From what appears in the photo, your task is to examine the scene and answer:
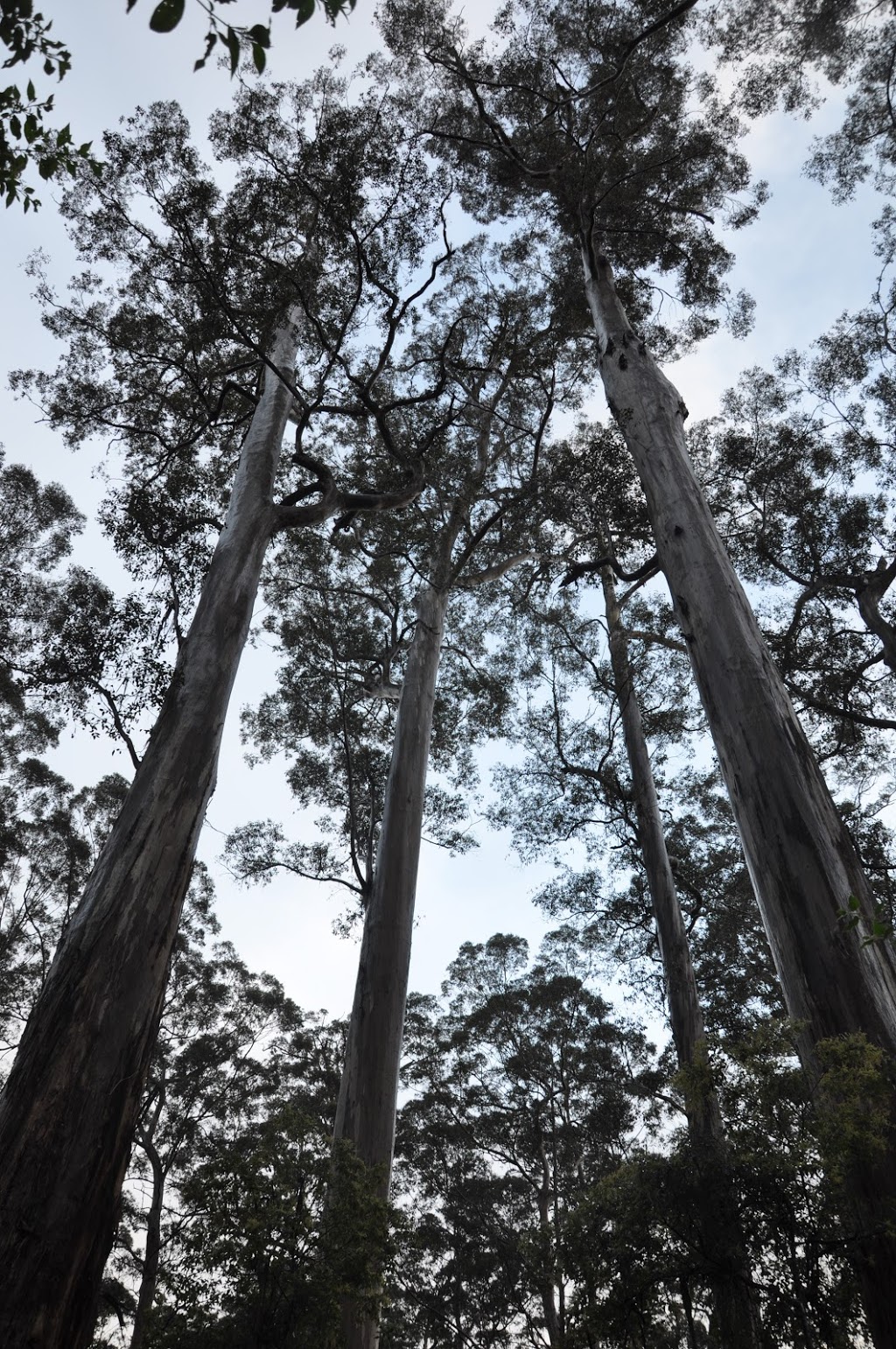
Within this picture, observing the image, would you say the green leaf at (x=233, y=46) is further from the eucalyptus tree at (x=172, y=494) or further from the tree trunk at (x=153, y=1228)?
the tree trunk at (x=153, y=1228)

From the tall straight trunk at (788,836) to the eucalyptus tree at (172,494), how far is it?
2.76 m

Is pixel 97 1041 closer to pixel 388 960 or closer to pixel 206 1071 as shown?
pixel 388 960

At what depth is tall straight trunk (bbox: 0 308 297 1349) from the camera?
2.85 metres

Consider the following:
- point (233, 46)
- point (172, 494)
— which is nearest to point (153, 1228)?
point (172, 494)

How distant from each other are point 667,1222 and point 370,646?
10.0 m

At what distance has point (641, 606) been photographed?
1436 cm

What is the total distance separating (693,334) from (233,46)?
37.8ft

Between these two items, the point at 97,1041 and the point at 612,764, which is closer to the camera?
the point at 97,1041

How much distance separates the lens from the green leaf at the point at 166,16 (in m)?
1.51

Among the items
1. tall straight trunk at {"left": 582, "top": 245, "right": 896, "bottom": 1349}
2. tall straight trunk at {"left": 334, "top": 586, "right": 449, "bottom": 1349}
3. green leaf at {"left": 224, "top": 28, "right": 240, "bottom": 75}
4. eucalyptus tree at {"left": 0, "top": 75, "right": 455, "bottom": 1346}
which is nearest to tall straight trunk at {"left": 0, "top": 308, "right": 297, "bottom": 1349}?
eucalyptus tree at {"left": 0, "top": 75, "right": 455, "bottom": 1346}

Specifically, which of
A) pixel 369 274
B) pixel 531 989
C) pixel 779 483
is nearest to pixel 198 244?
pixel 369 274

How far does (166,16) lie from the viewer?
59.9 inches

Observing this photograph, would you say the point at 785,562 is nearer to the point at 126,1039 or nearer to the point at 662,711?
the point at 662,711

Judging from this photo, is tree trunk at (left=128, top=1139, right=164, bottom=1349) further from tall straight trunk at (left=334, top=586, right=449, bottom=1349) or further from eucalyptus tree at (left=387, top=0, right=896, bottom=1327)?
eucalyptus tree at (left=387, top=0, right=896, bottom=1327)
